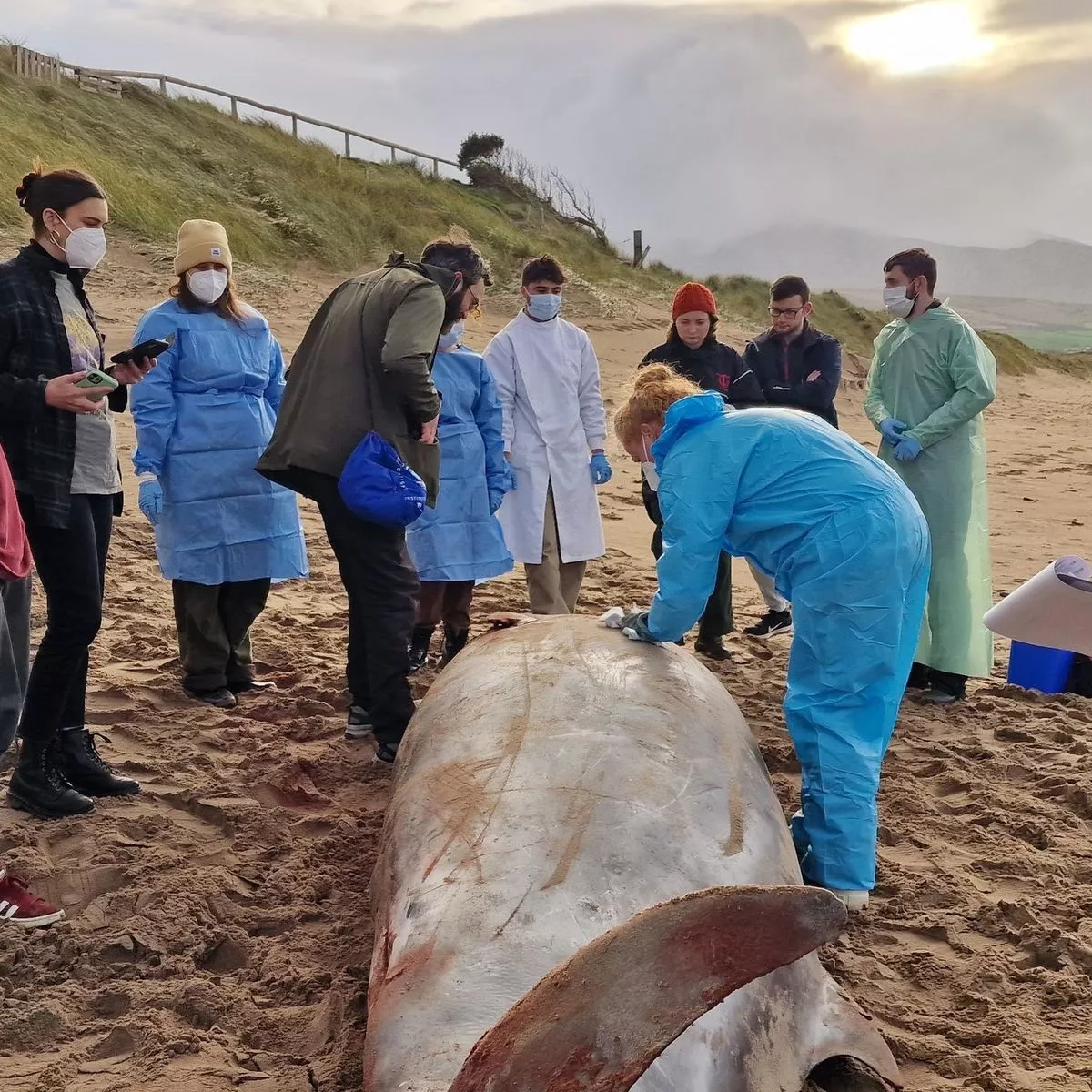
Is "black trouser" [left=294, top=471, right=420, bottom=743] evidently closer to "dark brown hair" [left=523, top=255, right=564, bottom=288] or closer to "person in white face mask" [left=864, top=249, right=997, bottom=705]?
"dark brown hair" [left=523, top=255, right=564, bottom=288]

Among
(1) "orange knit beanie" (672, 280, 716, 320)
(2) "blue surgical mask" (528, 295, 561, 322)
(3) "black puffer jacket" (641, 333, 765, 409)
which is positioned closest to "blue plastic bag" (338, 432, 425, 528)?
(2) "blue surgical mask" (528, 295, 561, 322)

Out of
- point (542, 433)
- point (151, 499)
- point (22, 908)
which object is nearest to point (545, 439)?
point (542, 433)

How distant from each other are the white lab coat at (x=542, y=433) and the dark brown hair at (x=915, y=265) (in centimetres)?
143

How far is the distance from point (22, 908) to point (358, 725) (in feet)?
5.09

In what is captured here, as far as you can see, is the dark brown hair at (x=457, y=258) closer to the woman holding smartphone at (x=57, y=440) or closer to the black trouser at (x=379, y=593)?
the black trouser at (x=379, y=593)

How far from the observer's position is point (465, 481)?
5188 millimetres

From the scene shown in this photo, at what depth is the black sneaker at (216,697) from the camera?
4.66 m

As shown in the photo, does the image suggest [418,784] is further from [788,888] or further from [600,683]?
[788,888]

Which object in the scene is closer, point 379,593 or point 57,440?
point 57,440

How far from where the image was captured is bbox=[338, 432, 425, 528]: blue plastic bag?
3.79 m

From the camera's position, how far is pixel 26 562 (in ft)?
9.48

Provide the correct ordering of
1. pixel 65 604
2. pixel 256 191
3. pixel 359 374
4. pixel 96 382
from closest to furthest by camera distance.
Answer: pixel 96 382 → pixel 65 604 → pixel 359 374 → pixel 256 191

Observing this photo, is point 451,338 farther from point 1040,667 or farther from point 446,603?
point 1040,667

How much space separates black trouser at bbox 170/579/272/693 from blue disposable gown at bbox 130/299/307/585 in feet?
0.33
